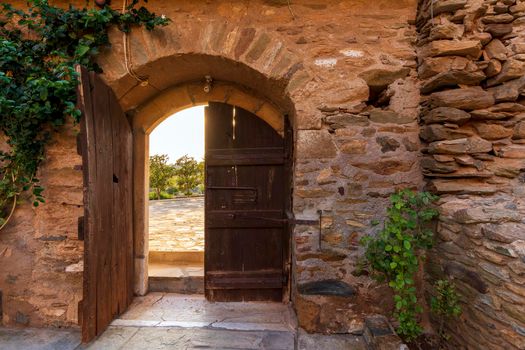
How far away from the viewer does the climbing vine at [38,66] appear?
2.15m

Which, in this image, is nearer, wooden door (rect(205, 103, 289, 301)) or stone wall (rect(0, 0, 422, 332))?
stone wall (rect(0, 0, 422, 332))

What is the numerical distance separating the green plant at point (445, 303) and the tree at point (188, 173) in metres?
7.92

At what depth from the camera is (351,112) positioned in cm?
229

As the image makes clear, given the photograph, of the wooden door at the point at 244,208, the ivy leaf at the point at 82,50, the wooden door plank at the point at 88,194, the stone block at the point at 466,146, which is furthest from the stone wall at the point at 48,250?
the stone block at the point at 466,146

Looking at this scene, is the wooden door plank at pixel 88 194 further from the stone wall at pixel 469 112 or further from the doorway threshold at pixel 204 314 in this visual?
the stone wall at pixel 469 112

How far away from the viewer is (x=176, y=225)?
5816mm

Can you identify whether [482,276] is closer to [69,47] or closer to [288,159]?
[288,159]

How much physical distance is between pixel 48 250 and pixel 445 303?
2.98 meters

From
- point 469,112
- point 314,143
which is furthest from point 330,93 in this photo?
point 469,112

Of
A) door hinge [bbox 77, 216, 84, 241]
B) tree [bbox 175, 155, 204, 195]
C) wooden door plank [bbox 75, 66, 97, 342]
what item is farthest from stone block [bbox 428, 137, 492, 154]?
tree [bbox 175, 155, 204, 195]

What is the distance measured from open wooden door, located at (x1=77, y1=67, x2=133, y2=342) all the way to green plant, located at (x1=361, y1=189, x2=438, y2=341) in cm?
192

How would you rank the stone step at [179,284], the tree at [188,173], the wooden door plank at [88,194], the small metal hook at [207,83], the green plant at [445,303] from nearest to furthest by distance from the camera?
the green plant at [445,303] → the wooden door plank at [88,194] → the small metal hook at [207,83] → the stone step at [179,284] → the tree at [188,173]

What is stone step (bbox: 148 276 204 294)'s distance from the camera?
3.30m

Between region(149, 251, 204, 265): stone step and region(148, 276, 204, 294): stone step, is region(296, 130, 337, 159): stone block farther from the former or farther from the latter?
region(149, 251, 204, 265): stone step
